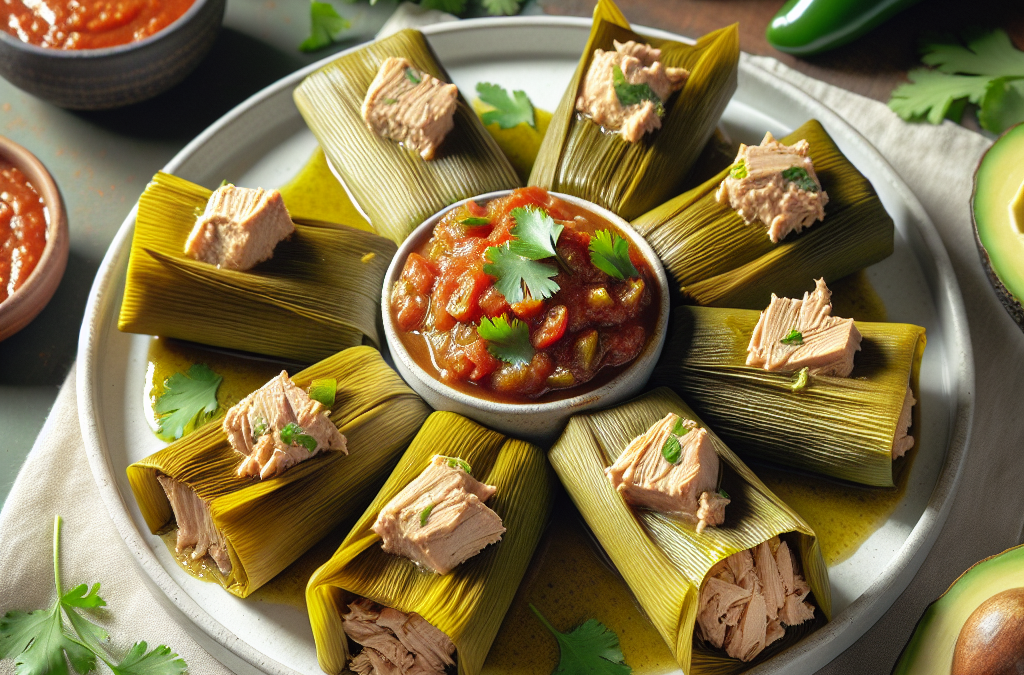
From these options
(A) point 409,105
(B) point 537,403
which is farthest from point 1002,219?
(A) point 409,105

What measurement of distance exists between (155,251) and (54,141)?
1939mm

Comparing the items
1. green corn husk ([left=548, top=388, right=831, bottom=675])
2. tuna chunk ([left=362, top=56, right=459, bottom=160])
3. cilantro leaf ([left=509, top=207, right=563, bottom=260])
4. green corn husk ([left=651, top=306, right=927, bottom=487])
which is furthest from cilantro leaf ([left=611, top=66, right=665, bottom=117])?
green corn husk ([left=548, top=388, right=831, bottom=675])

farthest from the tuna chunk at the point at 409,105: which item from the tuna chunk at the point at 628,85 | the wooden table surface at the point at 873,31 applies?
the wooden table surface at the point at 873,31

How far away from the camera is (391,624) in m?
2.95

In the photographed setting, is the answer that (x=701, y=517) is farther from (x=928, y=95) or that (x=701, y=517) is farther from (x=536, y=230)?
(x=928, y=95)

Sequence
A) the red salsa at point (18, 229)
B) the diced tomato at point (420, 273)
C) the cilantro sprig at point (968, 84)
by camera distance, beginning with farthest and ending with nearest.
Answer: the cilantro sprig at point (968, 84) → the red salsa at point (18, 229) → the diced tomato at point (420, 273)

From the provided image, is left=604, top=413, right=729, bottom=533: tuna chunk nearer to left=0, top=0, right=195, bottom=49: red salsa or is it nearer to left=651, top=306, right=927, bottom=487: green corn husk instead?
left=651, top=306, right=927, bottom=487: green corn husk

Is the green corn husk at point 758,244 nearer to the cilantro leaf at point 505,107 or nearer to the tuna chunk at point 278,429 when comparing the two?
the cilantro leaf at point 505,107

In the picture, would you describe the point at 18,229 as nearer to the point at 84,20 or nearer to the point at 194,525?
the point at 84,20

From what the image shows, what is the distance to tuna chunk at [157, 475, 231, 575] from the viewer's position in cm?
322

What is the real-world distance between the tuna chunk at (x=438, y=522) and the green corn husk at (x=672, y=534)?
39 centimetres

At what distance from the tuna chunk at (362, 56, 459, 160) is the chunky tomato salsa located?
24.2 inches

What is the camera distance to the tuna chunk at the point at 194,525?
3.22 m

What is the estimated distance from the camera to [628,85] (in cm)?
383
